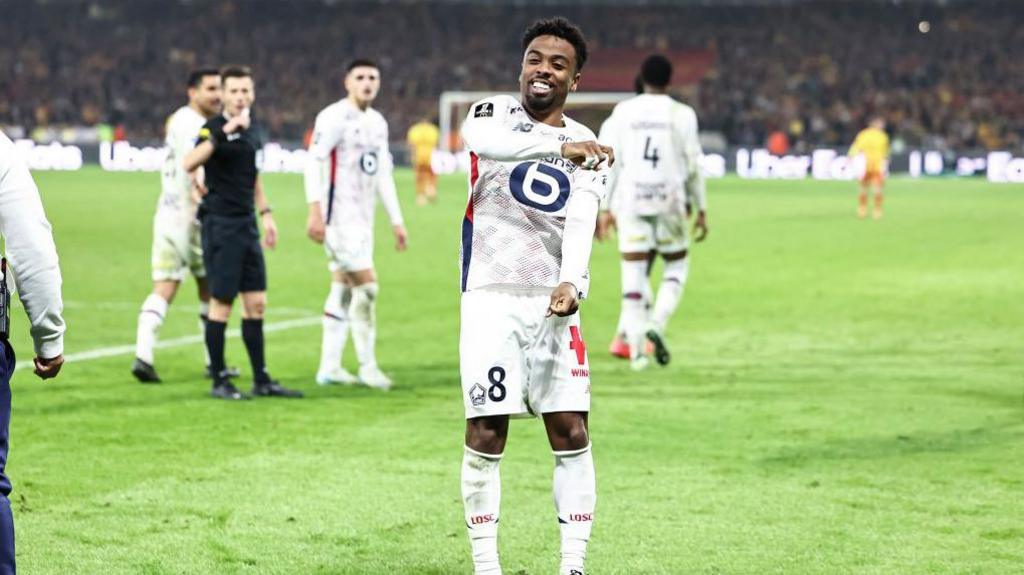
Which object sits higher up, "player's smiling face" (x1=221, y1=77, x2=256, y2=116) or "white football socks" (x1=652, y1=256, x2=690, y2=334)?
"player's smiling face" (x1=221, y1=77, x2=256, y2=116)

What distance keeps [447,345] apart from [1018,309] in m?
6.27

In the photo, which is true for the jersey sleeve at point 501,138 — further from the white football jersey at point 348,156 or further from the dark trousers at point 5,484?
the white football jersey at point 348,156

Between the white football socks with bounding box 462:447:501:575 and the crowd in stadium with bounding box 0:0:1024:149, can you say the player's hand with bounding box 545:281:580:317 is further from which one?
the crowd in stadium with bounding box 0:0:1024:149

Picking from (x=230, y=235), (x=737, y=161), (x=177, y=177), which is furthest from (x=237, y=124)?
(x=737, y=161)

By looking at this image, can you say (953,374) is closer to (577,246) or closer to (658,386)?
(658,386)

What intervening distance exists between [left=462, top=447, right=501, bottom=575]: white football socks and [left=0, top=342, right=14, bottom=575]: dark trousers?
1467 millimetres

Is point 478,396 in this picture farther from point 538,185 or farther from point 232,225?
point 232,225

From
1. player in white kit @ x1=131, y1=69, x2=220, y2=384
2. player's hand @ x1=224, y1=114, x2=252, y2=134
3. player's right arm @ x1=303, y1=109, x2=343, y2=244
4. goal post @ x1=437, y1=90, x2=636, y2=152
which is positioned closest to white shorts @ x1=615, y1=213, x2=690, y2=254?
player's right arm @ x1=303, y1=109, x2=343, y2=244

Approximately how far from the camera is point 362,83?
9.72m

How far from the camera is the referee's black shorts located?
9227 mm

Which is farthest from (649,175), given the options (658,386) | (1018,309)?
(1018,309)

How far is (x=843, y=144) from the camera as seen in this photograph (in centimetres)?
4803

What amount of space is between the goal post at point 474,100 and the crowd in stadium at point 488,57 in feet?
16.9

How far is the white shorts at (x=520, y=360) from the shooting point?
4.81 m
